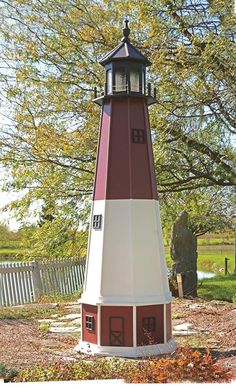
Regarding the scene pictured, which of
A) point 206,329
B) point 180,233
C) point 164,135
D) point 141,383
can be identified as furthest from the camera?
point 180,233

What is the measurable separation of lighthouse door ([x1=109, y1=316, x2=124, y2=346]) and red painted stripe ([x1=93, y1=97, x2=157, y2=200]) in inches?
65.2

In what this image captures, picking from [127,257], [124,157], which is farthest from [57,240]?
[124,157]

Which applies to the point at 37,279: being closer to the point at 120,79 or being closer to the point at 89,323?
the point at 89,323

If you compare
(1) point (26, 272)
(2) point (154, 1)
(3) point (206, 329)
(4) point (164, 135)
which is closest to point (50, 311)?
(1) point (26, 272)

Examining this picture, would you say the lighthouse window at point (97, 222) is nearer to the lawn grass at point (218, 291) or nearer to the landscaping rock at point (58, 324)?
the landscaping rock at point (58, 324)

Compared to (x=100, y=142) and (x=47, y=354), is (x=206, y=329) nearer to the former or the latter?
(x=47, y=354)

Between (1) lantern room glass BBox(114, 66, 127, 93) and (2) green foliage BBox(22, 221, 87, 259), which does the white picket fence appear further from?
(1) lantern room glass BBox(114, 66, 127, 93)

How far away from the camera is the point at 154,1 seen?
10.7 m

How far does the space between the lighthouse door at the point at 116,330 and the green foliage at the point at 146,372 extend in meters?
1.00

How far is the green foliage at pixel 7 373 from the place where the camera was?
5.83m

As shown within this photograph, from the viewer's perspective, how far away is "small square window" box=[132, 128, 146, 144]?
24.5 feet

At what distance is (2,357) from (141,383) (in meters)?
2.25

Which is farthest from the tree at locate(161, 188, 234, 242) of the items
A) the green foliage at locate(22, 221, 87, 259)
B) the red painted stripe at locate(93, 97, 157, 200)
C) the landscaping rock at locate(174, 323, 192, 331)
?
the red painted stripe at locate(93, 97, 157, 200)

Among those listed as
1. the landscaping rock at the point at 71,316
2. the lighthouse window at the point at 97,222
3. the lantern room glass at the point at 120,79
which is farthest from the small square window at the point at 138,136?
the landscaping rock at the point at 71,316
